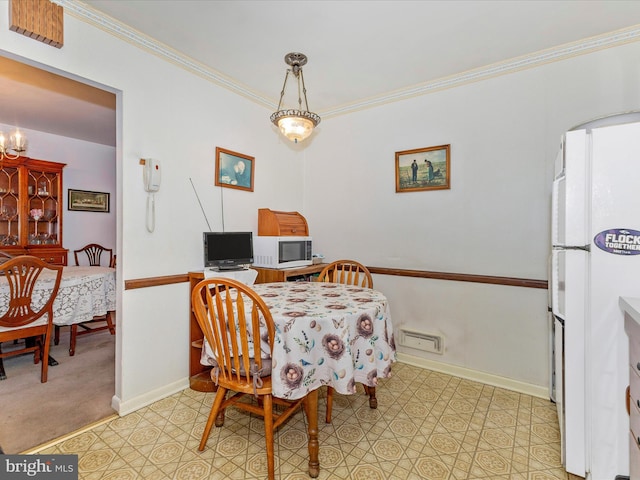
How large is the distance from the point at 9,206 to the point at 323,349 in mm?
4653

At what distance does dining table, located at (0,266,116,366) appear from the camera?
2678 millimetres

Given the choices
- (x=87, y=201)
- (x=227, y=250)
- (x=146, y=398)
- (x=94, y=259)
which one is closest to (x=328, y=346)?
(x=227, y=250)

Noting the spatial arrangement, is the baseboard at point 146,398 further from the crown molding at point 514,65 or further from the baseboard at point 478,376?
the crown molding at point 514,65

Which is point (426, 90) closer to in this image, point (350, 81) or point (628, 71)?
point (350, 81)

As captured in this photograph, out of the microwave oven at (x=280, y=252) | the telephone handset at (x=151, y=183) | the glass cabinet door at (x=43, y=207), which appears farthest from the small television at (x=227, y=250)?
the glass cabinet door at (x=43, y=207)

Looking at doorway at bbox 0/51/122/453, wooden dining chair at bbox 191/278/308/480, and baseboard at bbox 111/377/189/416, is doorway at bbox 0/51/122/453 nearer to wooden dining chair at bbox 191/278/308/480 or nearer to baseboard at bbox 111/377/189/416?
baseboard at bbox 111/377/189/416

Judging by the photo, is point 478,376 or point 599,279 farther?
point 478,376

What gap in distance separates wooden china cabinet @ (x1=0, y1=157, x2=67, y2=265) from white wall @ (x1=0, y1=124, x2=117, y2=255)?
155 mm

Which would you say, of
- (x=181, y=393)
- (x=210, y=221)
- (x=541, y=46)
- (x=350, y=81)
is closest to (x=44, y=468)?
(x=181, y=393)

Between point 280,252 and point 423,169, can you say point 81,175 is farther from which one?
point 423,169

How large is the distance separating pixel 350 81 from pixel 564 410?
276 centimetres

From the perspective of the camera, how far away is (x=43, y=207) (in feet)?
13.9

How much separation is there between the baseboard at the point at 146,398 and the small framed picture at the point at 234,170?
1.68 metres

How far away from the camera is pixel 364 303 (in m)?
1.87
